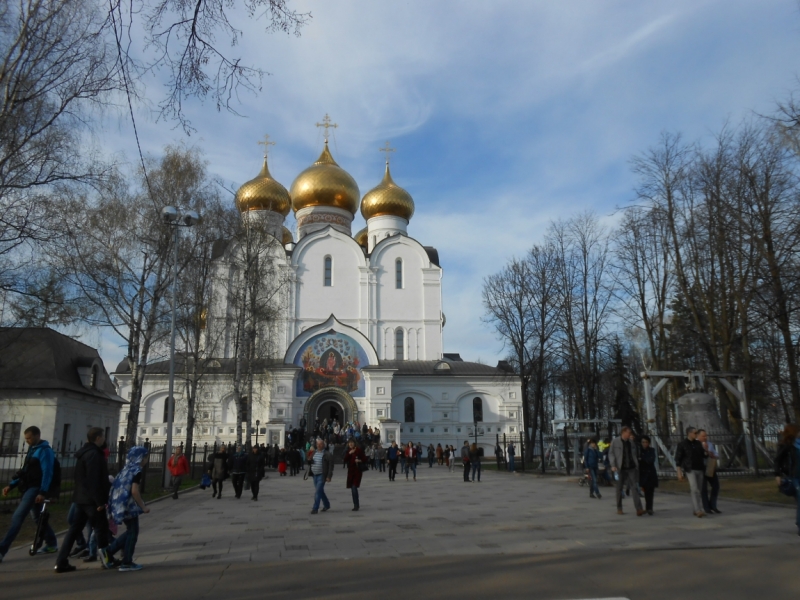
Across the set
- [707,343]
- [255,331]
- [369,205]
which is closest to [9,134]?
[255,331]

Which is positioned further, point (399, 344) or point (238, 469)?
point (399, 344)

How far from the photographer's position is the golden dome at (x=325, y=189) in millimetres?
48844

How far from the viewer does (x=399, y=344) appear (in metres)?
43.7

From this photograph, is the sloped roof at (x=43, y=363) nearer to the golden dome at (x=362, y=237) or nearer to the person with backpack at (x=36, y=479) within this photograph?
the person with backpack at (x=36, y=479)

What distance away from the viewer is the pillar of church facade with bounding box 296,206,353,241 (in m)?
48.3

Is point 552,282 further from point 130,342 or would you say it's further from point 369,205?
point 369,205

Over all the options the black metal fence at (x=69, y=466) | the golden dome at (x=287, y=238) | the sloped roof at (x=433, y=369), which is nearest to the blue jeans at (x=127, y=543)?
the black metal fence at (x=69, y=466)

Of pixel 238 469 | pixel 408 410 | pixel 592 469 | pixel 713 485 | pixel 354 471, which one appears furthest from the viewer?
pixel 408 410

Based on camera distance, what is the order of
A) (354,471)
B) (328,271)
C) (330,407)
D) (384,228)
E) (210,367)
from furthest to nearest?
(384,228)
(328,271)
(330,407)
(210,367)
(354,471)

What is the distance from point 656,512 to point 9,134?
13922 millimetres

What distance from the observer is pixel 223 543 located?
A: 8297mm

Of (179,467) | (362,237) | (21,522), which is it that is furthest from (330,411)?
(21,522)

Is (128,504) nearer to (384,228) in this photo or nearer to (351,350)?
(351,350)

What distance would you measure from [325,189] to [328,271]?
314 inches
